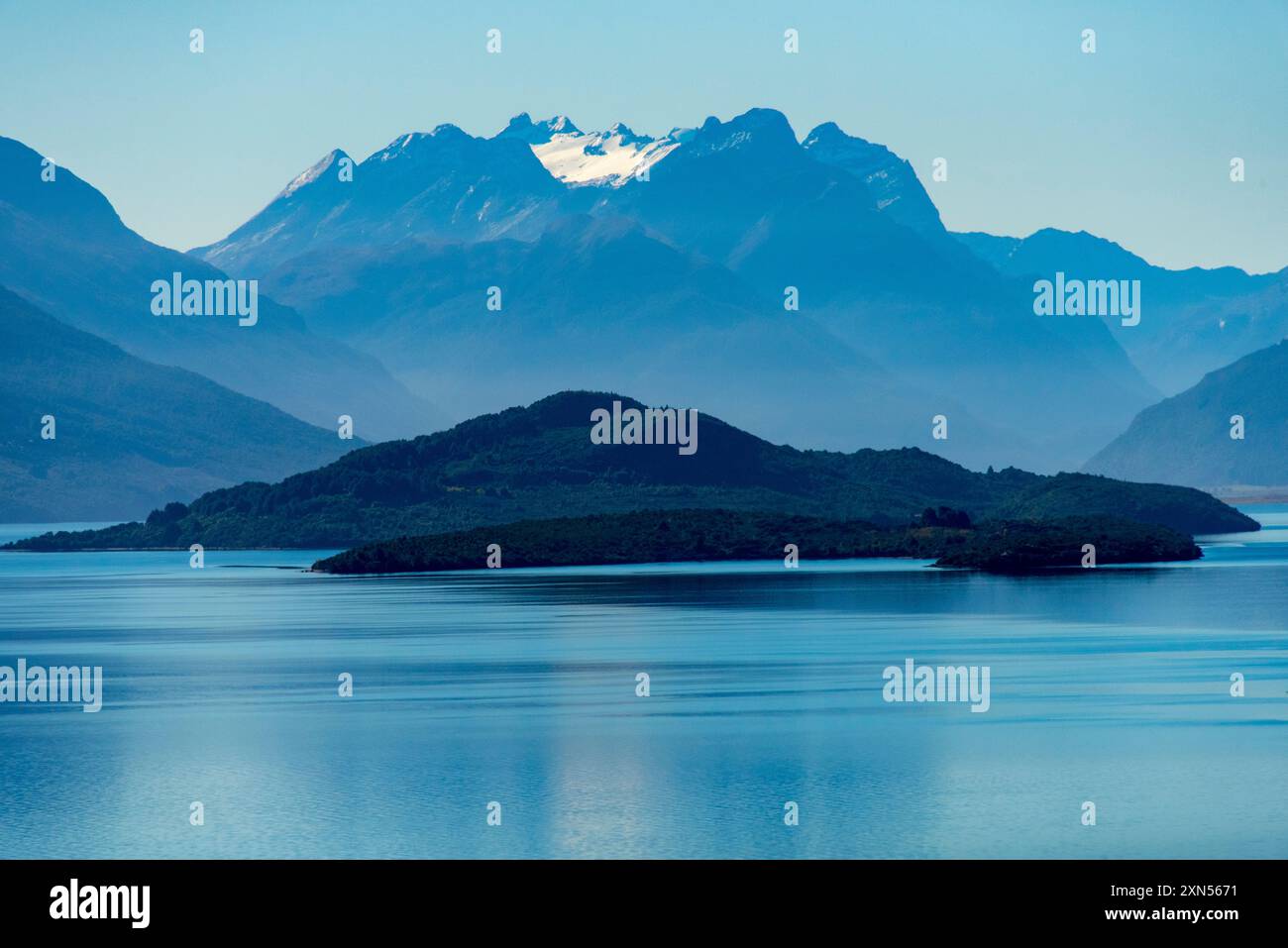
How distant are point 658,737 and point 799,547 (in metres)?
136

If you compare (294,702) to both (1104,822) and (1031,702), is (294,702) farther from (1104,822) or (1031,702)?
(1104,822)

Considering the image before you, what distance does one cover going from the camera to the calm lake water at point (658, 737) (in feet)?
152

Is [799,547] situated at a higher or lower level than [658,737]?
higher

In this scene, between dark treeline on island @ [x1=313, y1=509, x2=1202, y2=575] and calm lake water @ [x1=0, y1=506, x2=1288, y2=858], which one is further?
dark treeline on island @ [x1=313, y1=509, x2=1202, y2=575]

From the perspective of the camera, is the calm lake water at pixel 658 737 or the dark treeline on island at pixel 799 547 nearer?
the calm lake water at pixel 658 737

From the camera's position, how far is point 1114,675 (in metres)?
75.0

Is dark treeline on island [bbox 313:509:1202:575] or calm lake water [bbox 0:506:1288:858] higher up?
dark treeline on island [bbox 313:509:1202:575]

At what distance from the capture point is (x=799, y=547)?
19538 centimetres

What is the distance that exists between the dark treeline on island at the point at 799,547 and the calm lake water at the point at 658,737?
5589cm

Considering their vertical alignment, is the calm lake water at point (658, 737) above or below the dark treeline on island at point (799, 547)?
below

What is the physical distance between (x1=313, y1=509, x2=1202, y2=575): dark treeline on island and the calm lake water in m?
55.9

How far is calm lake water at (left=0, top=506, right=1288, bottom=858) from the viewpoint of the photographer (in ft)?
152

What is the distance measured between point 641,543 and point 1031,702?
129 m
